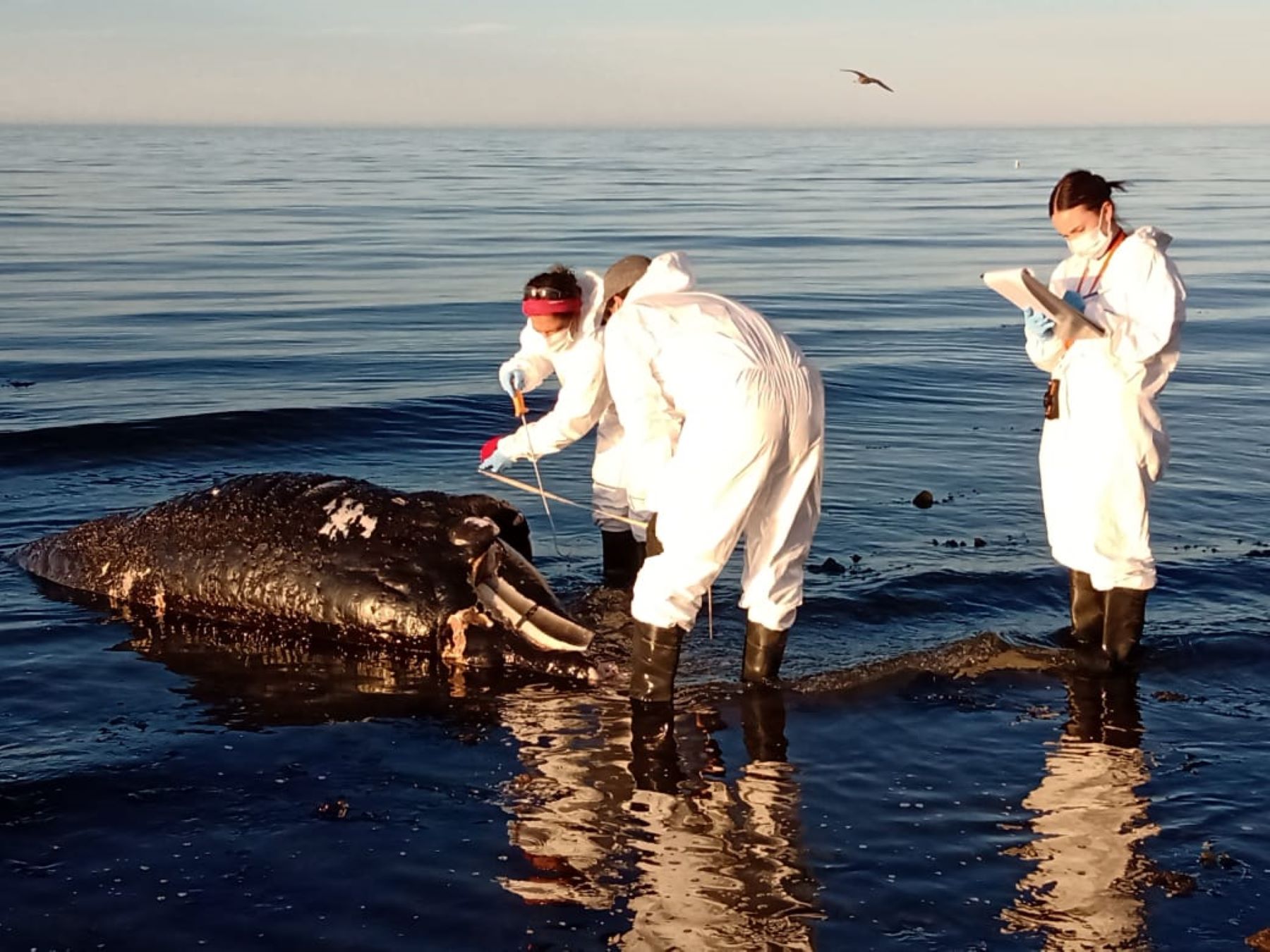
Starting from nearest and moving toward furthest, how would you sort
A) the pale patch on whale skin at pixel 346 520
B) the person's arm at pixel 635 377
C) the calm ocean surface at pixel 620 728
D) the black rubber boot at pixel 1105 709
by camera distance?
the calm ocean surface at pixel 620 728 < the person's arm at pixel 635 377 < the black rubber boot at pixel 1105 709 < the pale patch on whale skin at pixel 346 520

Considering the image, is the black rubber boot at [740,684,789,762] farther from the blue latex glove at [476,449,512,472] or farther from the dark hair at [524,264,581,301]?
the dark hair at [524,264,581,301]

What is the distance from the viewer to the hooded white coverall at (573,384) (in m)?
8.59

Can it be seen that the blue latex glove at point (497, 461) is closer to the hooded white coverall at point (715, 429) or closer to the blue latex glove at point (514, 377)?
the blue latex glove at point (514, 377)

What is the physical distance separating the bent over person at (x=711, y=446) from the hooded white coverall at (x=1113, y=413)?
4.71 feet

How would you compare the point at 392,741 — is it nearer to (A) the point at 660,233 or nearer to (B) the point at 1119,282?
(B) the point at 1119,282

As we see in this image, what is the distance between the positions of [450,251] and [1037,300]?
75.2 ft

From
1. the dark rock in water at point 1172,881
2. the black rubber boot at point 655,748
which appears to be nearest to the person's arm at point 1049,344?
the black rubber boot at point 655,748

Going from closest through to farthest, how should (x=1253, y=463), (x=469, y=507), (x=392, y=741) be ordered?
(x=392, y=741), (x=469, y=507), (x=1253, y=463)

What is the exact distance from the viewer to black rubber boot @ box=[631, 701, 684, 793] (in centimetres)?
652

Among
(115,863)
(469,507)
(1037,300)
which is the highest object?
(1037,300)

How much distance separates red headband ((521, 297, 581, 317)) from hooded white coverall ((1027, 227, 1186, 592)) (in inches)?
101

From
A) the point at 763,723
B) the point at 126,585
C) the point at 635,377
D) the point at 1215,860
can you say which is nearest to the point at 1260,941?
the point at 1215,860

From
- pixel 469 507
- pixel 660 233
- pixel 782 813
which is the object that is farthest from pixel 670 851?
pixel 660 233

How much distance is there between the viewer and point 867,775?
6551 millimetres
